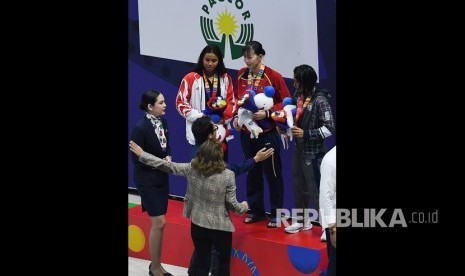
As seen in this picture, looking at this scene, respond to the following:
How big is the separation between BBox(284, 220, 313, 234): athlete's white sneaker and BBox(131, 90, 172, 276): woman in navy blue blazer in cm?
102

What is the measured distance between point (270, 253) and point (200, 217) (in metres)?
0.90

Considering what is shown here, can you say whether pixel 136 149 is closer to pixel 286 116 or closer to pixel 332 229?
pixel 286 116

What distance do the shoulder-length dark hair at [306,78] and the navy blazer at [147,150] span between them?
1149 millimetres

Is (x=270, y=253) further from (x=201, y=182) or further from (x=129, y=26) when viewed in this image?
(x=129, y=26)

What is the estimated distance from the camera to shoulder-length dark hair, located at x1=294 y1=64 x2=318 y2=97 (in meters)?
5.95

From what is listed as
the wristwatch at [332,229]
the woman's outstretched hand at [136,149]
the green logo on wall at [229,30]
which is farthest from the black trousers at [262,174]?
the wristwatch at [332,229]

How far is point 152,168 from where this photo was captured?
241 inches

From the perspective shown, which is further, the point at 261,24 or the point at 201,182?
the point at 261,24

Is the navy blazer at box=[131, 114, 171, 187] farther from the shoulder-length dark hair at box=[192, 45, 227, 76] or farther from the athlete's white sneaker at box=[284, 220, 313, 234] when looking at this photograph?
the athlete's white sneaker at box=[284, 220, 313, 234]

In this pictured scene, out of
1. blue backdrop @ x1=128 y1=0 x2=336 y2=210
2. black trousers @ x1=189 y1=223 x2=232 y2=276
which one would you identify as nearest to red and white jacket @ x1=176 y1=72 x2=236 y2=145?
blue backdrop @ x1=128 y1=0 x2=336 y2=210

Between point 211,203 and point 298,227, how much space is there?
112 cm

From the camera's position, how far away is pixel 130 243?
6.94m
